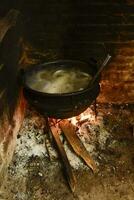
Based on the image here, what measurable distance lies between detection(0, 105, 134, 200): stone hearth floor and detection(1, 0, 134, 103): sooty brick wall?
81cm

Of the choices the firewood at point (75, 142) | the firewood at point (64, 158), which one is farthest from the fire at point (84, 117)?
the firewood at point (64, 158)

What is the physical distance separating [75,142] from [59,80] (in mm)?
863

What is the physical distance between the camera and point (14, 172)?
3936mm

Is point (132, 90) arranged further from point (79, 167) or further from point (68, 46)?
point (79, 167)

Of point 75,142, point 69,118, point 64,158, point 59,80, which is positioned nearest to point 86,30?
point 59,80

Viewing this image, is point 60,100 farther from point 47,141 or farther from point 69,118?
point 47,141

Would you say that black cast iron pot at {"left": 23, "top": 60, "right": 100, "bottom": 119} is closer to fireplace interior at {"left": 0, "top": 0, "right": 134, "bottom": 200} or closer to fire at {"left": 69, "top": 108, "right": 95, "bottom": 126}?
fireplace interior at {"left": 0, "top": 0, "right": 134, "bottom": 200}

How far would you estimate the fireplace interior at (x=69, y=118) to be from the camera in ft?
12.3

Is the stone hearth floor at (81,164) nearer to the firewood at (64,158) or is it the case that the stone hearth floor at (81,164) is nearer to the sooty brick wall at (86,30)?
the firewood at (64,158)

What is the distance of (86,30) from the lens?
4320 millimetres

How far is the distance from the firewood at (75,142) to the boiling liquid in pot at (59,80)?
0.71 m

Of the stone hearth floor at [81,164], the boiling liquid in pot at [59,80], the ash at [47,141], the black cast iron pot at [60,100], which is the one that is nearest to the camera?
the black cast iron pot at [60,100]

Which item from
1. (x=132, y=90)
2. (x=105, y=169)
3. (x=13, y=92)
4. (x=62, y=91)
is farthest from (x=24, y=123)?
(x=132, y=90)

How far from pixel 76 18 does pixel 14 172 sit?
220 cm
